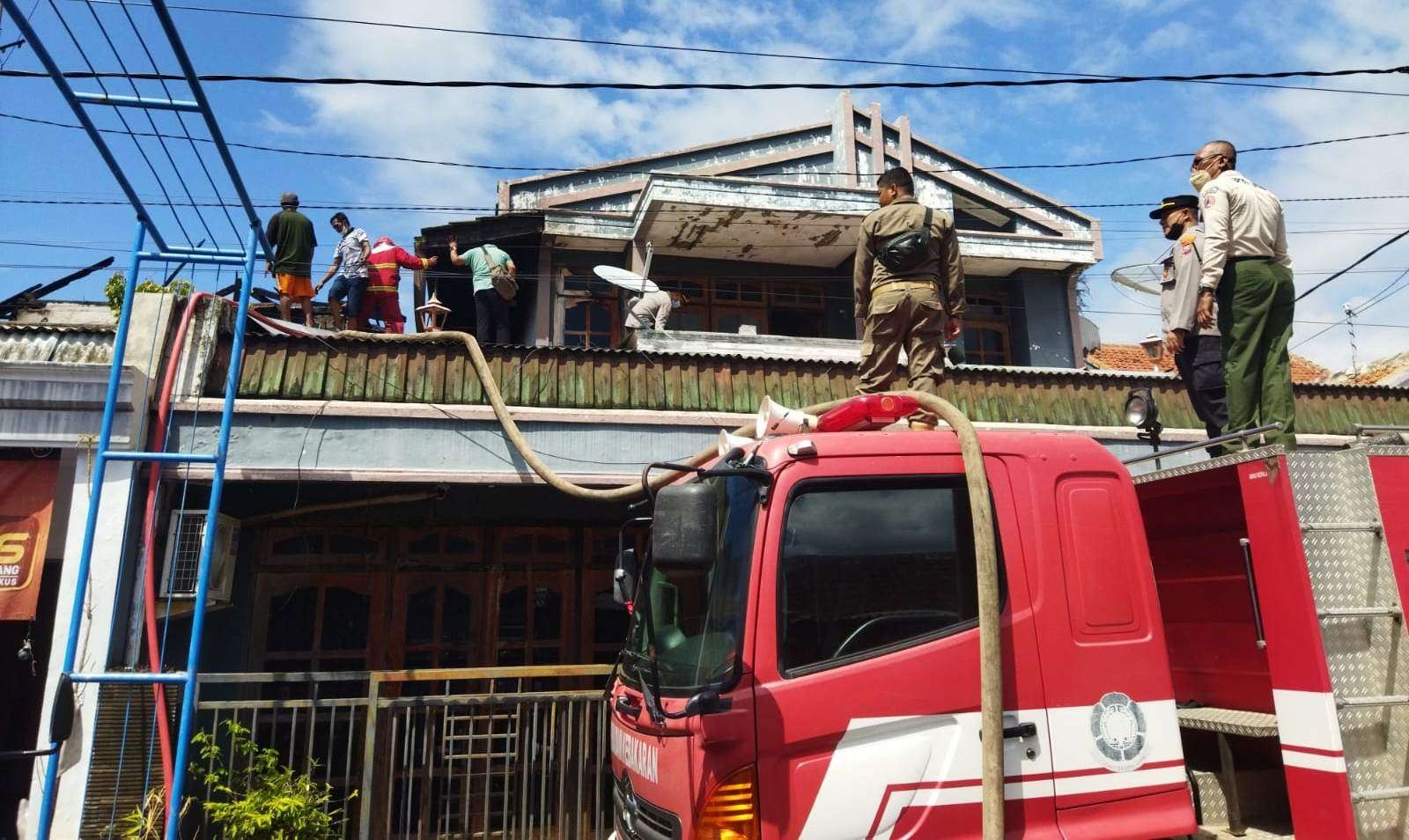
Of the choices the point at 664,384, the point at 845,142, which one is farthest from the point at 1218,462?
the point at 845,142

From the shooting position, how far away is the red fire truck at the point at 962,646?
3121 millimetres

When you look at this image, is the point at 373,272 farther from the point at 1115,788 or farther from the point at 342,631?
the point at 1115,788

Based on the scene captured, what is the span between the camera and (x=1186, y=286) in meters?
5.38

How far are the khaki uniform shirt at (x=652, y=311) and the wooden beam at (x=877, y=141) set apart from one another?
5.34 metres

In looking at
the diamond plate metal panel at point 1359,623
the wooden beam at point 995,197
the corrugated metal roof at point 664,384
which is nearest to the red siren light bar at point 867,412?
the diamond plate metal panel at point 1359,623

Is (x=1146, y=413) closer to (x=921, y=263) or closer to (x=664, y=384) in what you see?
(x=921, y=263)

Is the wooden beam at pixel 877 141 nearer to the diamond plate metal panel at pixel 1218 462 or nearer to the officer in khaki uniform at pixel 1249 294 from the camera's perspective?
the officer in khaki uniform at pixel 1249 294

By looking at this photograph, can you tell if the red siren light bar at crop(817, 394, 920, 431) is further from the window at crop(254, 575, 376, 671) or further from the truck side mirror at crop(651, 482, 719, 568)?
the window at crop(254, 575, 376, 671)

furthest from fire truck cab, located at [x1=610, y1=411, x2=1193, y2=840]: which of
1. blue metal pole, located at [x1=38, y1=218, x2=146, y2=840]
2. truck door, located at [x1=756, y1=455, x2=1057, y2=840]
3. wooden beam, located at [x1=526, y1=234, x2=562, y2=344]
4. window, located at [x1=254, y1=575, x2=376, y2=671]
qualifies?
wooden beam, located at [x1=526, y1=234, x2=562, y2=344]

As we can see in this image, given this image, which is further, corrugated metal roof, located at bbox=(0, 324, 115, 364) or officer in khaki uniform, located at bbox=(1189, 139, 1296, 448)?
corrugated metal roof, located at bbox=(0, 324, 115, 364)

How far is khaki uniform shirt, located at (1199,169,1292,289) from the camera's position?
15.7 feet

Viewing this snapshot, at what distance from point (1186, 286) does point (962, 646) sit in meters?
3.43

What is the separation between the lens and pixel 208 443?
6770 millimetres

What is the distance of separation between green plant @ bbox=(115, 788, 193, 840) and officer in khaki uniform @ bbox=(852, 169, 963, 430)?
573cm
